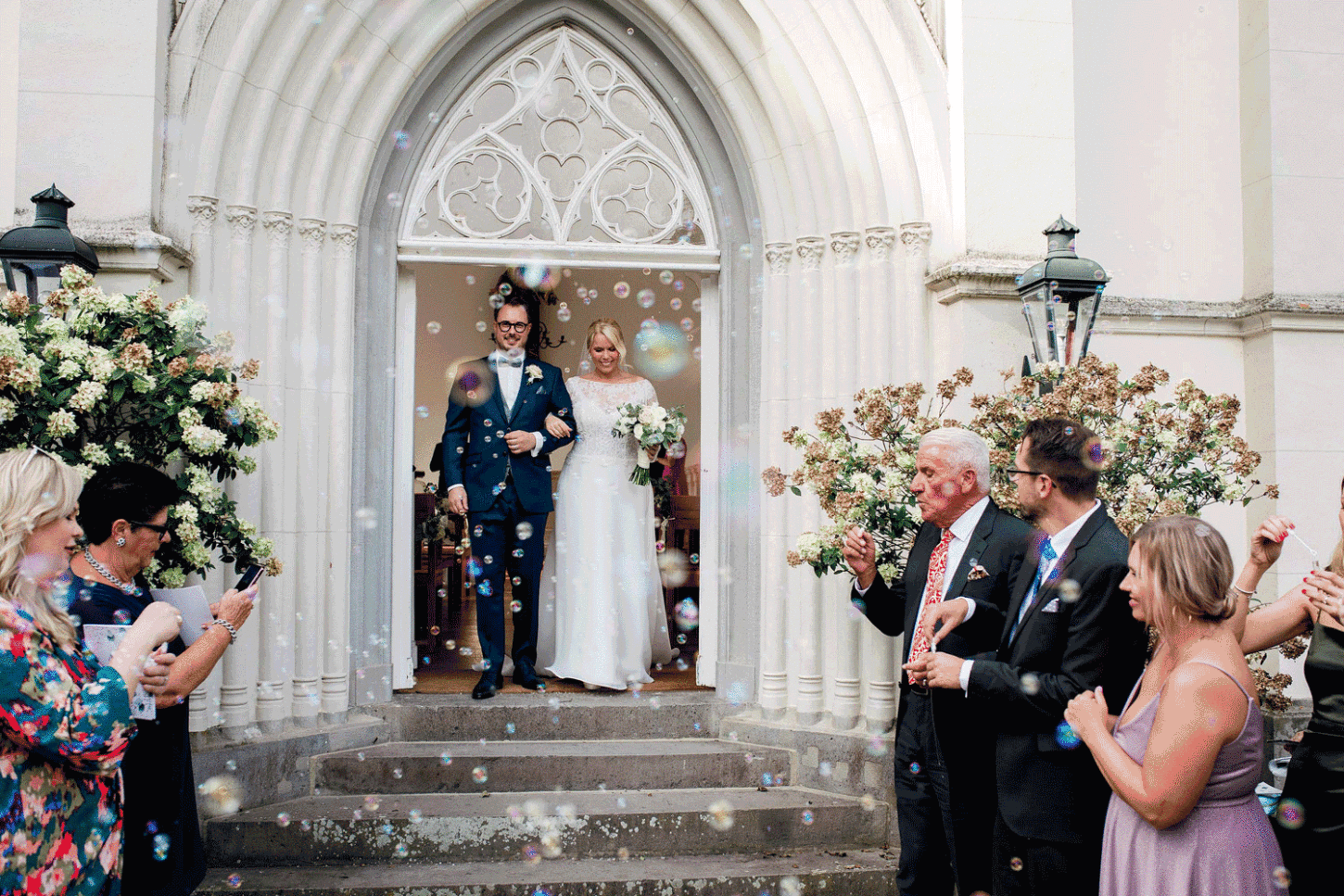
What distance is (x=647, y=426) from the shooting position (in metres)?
6.01

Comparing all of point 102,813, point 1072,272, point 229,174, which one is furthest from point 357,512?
point 1072,272

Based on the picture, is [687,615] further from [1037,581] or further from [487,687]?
[1037,581]

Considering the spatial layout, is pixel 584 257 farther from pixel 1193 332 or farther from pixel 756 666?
pixel 1193 332

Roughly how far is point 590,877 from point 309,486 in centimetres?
251

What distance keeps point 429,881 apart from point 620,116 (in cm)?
436

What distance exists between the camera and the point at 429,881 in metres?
4.41

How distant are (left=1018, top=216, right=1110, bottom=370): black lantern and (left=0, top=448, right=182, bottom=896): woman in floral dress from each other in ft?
11.9

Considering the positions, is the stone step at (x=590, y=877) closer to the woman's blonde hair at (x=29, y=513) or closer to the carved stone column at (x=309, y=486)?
the carved stone column at (x=309, y=486)

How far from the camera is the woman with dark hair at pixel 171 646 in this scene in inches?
115

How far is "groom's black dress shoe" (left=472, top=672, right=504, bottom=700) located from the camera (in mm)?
5766

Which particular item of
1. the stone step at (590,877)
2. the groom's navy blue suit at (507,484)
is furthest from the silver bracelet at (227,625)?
the groom's navy blue suit at (507,484)

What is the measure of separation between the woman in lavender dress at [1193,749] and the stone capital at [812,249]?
359 centimetres

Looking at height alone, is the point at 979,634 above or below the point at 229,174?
below

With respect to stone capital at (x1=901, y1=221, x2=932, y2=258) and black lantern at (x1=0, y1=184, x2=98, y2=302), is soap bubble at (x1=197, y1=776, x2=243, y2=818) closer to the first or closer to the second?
black lantern at (x1=0, y1=184, x2=98, y2=302)
